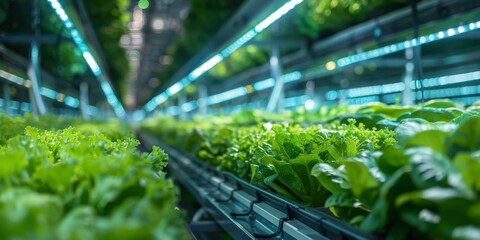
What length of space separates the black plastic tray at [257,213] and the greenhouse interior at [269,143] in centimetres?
1

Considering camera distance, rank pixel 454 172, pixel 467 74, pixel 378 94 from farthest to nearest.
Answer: pixel 378 94 → pixel 467 74 → pixel 454 172

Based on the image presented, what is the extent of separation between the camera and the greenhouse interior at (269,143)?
1.25 metres

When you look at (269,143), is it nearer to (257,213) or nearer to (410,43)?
(257,213)

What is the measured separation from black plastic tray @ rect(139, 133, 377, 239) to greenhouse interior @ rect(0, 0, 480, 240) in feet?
0.04

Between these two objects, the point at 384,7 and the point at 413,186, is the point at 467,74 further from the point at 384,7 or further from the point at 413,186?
the point at 413,186

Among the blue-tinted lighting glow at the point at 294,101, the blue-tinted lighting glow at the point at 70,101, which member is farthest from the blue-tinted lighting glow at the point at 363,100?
the blue-tinted lighting glow at the point at 70,101

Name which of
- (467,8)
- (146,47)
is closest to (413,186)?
(467,8)

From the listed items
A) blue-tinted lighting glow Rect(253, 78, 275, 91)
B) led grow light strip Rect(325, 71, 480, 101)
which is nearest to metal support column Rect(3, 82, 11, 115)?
led grow light strip Rect(325, 71, 480, 101)

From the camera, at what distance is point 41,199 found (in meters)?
1.13

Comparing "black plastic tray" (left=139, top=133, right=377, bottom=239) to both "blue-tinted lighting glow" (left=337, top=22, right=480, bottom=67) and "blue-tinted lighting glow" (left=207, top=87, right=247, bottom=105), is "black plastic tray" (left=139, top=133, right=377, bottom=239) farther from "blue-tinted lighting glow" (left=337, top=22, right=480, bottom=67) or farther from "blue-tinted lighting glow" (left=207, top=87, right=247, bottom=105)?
"blue-tinted lighting glow" (left=207, top=87, right=247, bottom=105)

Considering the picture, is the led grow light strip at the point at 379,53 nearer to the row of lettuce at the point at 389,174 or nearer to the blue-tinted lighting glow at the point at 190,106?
the row of lettuce at the point at 389,174

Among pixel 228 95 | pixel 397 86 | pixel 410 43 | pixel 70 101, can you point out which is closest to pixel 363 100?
pixel 397 86

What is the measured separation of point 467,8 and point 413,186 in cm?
327

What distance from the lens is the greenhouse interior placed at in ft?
4.10
